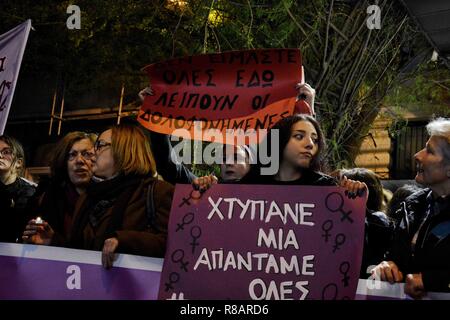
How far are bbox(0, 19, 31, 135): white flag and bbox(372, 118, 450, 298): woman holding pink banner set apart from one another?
2.69 metres

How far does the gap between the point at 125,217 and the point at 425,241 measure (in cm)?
156

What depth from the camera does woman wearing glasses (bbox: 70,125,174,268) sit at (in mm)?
3633

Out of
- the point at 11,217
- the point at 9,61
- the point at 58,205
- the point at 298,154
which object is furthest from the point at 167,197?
the point at 9,61

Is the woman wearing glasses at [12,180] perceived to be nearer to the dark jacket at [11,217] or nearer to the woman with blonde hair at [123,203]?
the dark jacket at [11,217]

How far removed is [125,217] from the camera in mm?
3742

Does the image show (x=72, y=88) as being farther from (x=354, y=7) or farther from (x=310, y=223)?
(x=310, y=223)

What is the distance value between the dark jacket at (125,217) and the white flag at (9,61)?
1125 millimetres

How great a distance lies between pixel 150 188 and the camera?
3.79 meters

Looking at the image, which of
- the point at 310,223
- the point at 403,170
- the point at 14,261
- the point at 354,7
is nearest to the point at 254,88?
the point at 310,223

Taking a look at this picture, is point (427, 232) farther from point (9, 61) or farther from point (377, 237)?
point (9, 61)

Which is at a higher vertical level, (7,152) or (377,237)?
(7,152)

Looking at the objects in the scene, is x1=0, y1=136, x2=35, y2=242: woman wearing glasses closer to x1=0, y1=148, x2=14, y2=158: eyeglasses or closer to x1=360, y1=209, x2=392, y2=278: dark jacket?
x1=0, y1=148, x2=14, y2=158: eyeglasses

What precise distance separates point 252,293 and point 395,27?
4.22 meters

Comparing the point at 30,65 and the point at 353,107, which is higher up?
the point at 30,65
